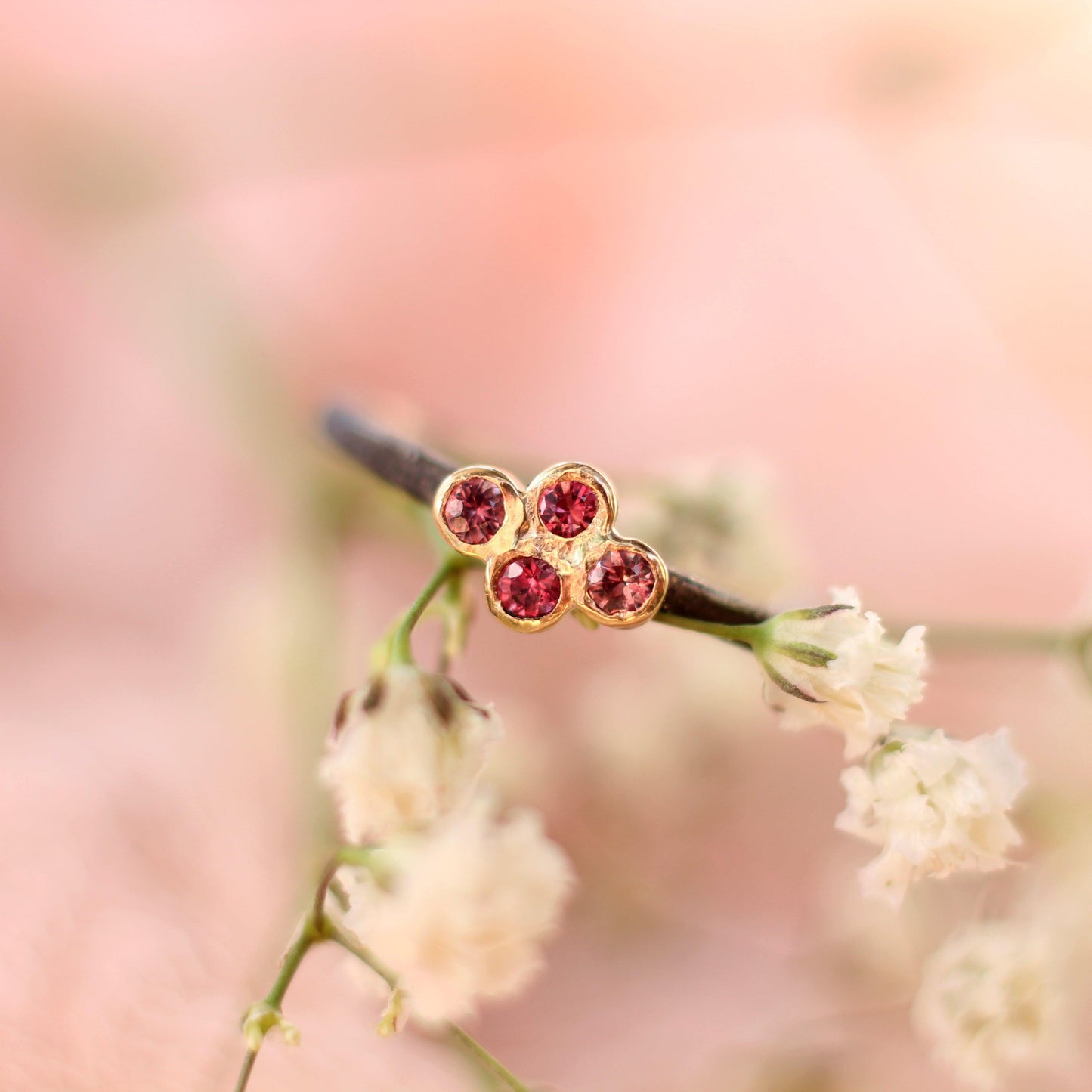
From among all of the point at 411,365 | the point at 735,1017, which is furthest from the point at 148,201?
the point at 735,1017

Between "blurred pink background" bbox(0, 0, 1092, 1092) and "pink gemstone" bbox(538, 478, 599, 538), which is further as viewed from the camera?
"blurred pink background" bbox(0, 0, 1092, 1092)

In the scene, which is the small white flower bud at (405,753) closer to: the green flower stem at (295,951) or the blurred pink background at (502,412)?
the green flower stem at (295,951)

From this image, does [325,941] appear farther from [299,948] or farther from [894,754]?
[894,754]

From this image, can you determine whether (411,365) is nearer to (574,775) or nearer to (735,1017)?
(574,775)

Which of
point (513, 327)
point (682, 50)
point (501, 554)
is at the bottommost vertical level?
point (501, 554)

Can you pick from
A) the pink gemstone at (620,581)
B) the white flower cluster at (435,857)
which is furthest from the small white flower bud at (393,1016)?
the pink gemstone at (620,581)

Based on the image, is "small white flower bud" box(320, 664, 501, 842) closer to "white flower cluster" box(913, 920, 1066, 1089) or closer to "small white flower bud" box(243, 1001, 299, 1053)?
"small white flower bud" box(243, 1001, 299, 1053)

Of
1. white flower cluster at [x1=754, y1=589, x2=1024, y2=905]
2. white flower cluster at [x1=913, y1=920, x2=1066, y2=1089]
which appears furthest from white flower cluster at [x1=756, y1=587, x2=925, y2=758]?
white flower cluster at [x1=913, y1=920, x2=1066, y2=1089]

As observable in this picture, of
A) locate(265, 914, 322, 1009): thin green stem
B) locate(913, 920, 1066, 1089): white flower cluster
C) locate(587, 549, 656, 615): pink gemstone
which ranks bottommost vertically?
locate(265, 914, 322, 1009): thin green stem
